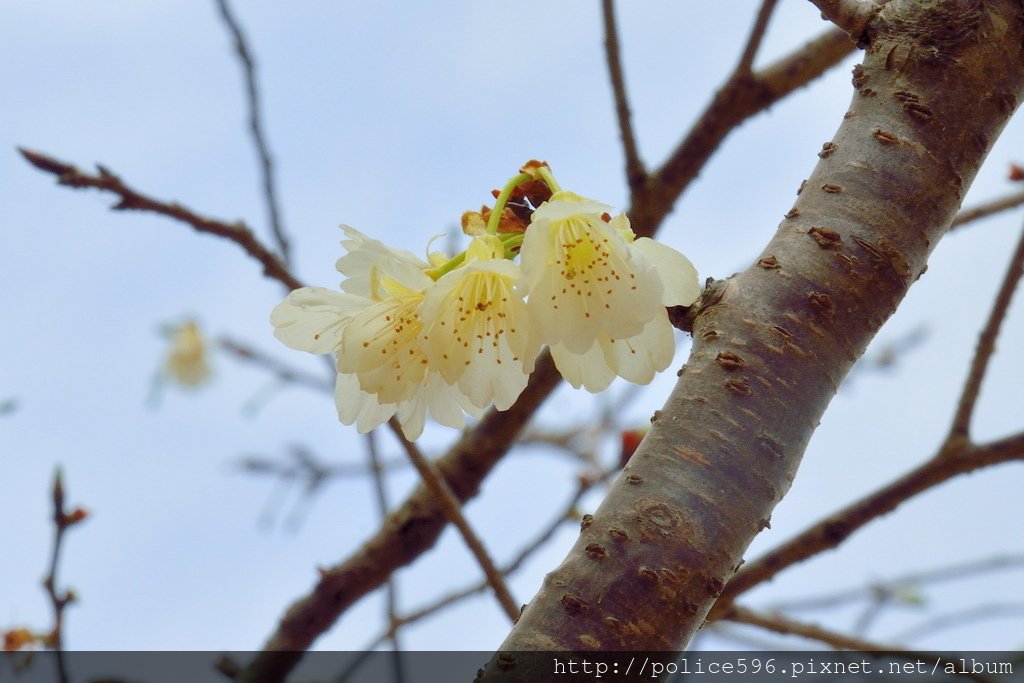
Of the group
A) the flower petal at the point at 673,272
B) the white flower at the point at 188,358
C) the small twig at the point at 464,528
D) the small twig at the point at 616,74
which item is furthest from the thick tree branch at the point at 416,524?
the white flower at the point at 188,358

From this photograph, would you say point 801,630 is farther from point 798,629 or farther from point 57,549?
point 57,549

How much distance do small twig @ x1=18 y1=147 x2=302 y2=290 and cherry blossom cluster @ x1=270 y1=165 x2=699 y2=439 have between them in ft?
1.63

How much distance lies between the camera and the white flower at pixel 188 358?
508 centimetres

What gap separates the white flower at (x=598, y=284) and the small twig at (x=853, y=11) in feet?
1.27

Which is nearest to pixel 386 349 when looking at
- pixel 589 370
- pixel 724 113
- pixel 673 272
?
pixel 589 370

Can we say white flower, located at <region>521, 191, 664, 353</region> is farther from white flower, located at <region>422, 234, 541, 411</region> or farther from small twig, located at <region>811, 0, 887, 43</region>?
small twig, located at <region>811, 0, 887, 43</region>

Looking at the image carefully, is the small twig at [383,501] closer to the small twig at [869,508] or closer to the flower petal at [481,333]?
the small twig at [869,508]

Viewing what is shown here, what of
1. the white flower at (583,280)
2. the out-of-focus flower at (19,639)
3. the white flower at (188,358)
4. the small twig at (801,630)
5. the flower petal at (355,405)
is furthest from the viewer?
the white flower at (188,358)

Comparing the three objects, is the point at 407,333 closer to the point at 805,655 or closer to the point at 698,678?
the point at 698,678

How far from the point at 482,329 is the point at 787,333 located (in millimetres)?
358

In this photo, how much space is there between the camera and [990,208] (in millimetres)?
1893

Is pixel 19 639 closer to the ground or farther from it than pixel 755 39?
closer to the ground

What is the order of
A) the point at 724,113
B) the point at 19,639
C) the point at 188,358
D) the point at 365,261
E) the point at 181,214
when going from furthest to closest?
the point at 188,358 → the point at 19,639 → the point at 724,113 → the point at 181,214 → the point at 365,261

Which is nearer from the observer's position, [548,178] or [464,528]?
[548,178]
